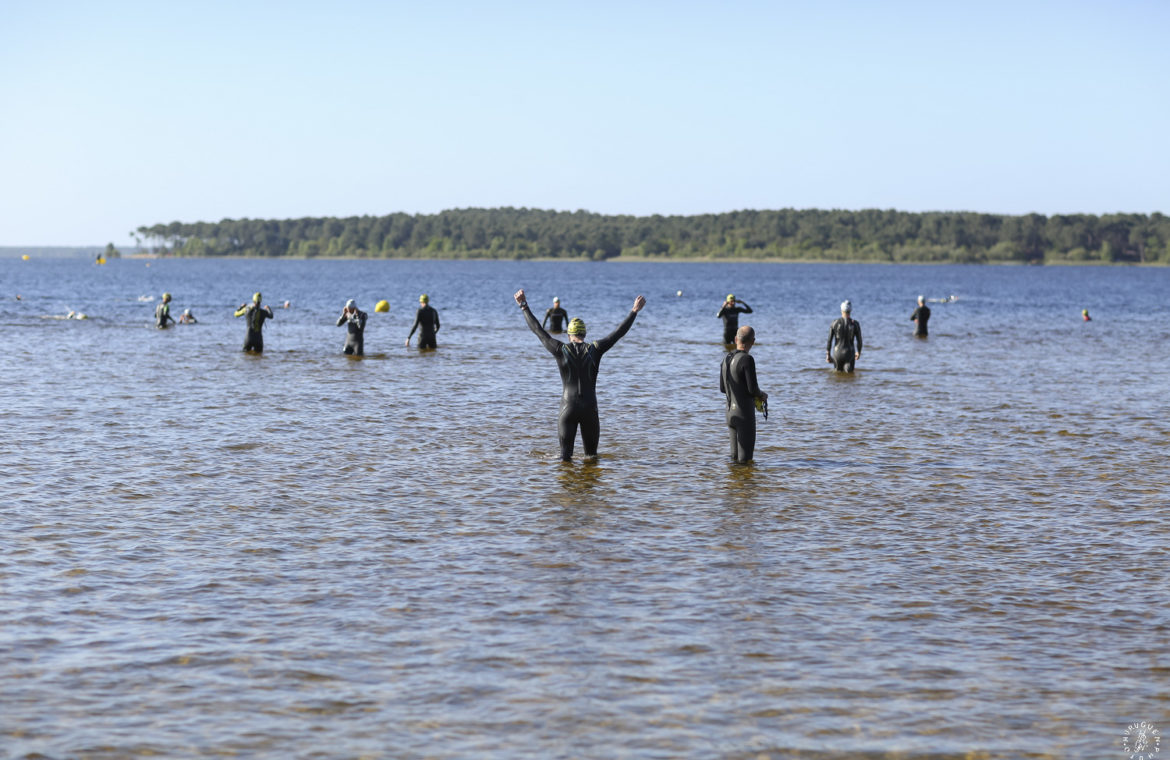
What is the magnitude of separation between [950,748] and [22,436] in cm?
1572

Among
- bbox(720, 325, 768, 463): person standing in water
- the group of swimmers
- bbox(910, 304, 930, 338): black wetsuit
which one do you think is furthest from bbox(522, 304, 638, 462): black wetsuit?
bbox(910, 304, 930, 338): black wetsuit

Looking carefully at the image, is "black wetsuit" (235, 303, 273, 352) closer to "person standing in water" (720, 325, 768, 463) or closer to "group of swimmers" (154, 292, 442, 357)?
"group of swimmers" (154, 292, 442, 357)

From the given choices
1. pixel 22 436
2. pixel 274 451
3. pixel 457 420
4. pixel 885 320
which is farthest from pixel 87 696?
pixel 885 320

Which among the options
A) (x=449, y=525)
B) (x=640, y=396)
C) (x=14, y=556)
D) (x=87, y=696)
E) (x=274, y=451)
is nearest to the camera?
(x=87, y=696)

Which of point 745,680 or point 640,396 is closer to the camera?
point 745,680

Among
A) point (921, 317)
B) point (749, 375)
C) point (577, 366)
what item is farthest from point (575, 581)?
point (921, 317)

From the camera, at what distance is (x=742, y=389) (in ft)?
50.2

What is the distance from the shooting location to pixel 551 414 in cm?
2219

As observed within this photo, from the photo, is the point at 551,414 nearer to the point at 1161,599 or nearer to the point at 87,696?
the point at 1161,599

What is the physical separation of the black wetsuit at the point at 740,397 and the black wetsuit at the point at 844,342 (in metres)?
10.5

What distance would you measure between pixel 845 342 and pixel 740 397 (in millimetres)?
13333

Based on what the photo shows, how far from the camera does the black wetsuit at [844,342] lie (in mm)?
26703

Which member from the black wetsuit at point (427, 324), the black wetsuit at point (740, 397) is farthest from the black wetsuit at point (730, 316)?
the black wetsuit at point (740, 397)

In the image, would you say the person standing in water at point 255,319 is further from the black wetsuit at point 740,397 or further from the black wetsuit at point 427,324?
the black wetsuit at point 740,397
